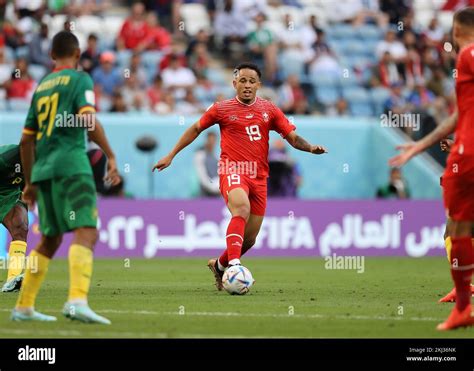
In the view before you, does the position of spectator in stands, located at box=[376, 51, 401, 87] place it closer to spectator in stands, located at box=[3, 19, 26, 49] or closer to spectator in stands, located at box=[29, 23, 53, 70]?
spectator in stands, located at box=[29, 23, 53, 70]

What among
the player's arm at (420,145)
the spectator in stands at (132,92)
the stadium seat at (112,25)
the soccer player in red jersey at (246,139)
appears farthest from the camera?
the stadium seat at (112,25)

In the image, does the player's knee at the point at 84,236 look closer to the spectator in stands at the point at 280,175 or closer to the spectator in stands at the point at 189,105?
the spectator in stands at the point at 280,175

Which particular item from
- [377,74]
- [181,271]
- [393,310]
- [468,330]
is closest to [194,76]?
[377,74]

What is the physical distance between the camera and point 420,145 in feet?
30.1

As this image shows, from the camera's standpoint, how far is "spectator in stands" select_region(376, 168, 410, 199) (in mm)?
24078

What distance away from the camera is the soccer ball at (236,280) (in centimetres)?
1270

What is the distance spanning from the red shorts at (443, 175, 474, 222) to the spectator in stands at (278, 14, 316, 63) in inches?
690

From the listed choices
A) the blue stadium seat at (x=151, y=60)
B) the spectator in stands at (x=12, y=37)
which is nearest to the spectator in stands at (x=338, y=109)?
the blue stadium seat at (x=151, y=60)

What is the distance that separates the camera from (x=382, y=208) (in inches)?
896

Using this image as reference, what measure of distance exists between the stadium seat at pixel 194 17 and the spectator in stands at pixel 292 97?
2.92 meters

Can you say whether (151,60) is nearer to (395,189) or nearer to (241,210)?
(395,189)

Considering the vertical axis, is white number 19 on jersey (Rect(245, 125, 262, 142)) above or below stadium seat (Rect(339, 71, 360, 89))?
below

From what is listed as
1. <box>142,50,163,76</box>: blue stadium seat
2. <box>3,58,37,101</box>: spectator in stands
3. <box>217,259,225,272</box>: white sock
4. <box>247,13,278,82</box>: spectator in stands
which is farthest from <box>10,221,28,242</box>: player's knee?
<box>247,13,278,82</box>: spectator in stands
